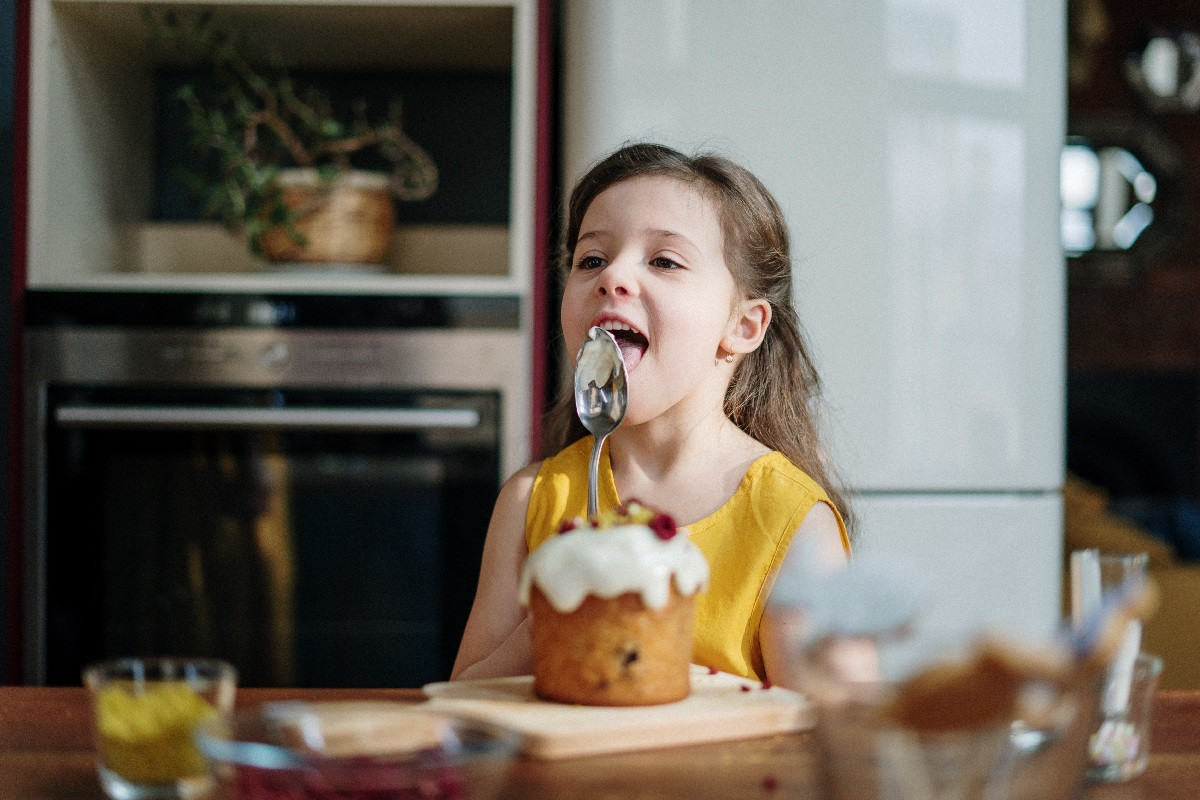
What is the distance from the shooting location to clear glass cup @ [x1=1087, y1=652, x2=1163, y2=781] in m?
0.59

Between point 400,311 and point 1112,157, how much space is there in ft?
16.2

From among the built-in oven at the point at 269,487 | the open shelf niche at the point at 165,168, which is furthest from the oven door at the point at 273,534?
the open shelf niche at the point at 165,168

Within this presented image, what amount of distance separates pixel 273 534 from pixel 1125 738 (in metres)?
1.50

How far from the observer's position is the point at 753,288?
1.22 m

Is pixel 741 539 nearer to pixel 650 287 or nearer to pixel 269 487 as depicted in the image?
pixel 650 287

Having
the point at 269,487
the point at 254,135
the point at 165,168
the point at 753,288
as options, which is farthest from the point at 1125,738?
the point at 165,168

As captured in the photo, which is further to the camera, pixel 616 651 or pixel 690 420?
pixel 690 420

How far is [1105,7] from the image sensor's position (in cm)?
579

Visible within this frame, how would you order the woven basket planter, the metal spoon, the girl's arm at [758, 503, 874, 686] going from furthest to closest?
the woven basket planter → the metal spoon → the girl's arm at [758, 503, 874, 686]

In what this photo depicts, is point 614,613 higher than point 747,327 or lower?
lower

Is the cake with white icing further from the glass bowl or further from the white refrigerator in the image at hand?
the white refrigerator

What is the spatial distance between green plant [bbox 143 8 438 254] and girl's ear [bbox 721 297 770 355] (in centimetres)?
95

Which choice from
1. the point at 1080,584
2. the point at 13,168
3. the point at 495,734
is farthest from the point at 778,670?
the point at 13,168

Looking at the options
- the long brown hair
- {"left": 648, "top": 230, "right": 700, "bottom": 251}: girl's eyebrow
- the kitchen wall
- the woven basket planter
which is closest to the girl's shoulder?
the long brown hair
